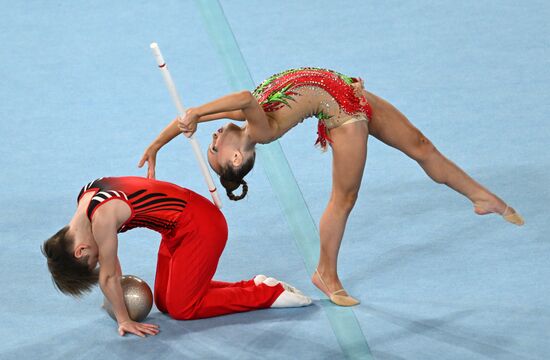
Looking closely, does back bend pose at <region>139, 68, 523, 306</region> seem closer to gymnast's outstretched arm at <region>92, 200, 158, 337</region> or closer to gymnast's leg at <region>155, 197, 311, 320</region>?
gymnast's leg at <region>155, 197, 311, 320</region>

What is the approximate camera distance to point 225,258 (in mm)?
5273

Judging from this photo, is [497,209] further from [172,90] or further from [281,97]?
[172,90]

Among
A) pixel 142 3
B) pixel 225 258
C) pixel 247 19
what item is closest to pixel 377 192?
pixel 225 258

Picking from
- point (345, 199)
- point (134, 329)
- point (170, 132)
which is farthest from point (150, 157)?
point (345, 199)

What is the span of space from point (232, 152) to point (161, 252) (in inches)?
25.1

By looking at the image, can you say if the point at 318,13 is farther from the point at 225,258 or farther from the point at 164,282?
the point at 164,282

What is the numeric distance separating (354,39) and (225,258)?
2.69 m

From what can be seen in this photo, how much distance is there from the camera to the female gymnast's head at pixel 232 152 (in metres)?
4.50

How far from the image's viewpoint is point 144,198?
181 inches

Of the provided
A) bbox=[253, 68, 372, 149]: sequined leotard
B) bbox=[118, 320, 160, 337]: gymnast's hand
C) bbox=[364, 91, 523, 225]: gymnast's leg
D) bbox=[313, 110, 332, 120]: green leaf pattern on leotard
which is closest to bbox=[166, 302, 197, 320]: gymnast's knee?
bbox=[118, 320, 160, 337]: gymnast's hand

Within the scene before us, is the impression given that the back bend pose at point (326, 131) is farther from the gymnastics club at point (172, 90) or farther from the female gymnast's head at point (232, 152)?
the gymnastics club at point (172, 90)

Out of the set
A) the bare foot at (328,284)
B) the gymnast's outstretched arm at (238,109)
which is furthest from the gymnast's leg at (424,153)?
the bare foot at (328,284)

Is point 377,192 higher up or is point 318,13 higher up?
point 318,13

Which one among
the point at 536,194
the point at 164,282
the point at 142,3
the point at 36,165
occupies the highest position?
the point at 142,3
